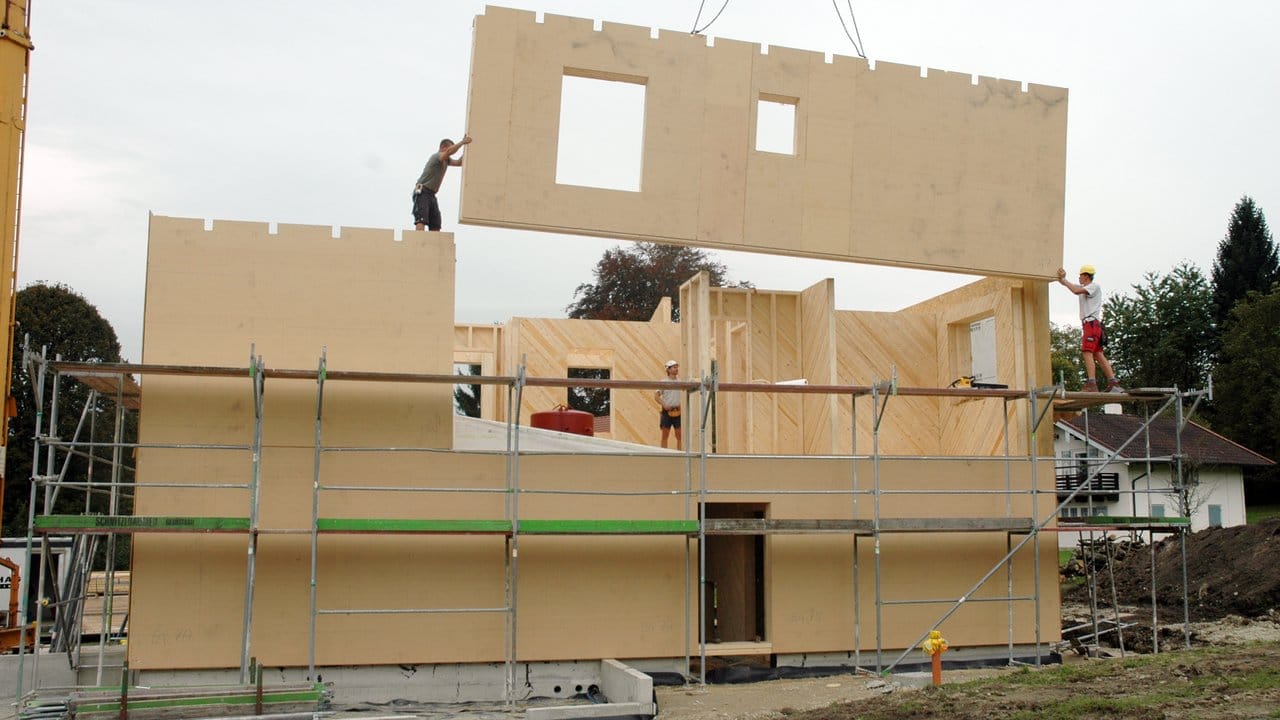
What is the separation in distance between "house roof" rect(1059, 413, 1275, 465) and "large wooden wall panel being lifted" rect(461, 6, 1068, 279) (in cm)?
2369

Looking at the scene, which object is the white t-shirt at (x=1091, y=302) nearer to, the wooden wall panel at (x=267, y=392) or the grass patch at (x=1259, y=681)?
the grass patch at (x=1259, y=681)

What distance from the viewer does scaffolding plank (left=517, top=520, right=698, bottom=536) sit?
1240 centimetres

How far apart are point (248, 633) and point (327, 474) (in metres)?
1.78

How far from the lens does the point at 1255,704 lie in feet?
30.4

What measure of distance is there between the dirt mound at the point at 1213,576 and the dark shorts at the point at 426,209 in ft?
36.0

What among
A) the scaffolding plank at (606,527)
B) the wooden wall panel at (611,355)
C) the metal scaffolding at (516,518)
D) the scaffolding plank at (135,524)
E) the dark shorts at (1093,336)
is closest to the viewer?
the scaffolding plank at (135,524)

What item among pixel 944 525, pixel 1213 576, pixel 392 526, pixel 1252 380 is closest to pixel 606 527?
pixel 392 526

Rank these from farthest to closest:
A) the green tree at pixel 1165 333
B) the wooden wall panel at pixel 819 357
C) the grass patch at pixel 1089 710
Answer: the green tree at pixel 1165 333 < the wooden wall panel at pixel 819 357 < the grass patch at pixel 1089 710

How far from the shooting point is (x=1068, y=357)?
57375 millimetres

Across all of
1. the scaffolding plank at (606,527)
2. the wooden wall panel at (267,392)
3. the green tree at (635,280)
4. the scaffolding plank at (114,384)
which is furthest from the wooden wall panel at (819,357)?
the green tree at (635,280)

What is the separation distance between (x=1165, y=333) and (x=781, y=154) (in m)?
38.1

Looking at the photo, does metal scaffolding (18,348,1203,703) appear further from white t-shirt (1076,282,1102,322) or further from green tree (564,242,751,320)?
green tree (564,242,751,320)

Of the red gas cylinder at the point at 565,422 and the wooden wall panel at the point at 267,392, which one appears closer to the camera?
the wooden wall panel at the point at 267,392

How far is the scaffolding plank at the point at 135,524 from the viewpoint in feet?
36.7
